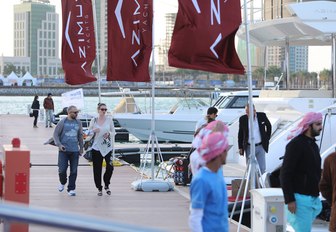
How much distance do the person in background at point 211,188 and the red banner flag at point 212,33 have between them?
210 inches

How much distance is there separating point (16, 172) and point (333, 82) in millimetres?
9906

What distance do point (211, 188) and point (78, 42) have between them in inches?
606

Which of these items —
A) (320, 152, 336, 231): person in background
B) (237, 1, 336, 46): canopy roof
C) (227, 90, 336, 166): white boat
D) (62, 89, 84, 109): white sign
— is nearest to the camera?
(320, 152, 336, 231): person in background

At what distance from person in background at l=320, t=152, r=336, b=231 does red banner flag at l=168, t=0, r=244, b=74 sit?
3.50 m

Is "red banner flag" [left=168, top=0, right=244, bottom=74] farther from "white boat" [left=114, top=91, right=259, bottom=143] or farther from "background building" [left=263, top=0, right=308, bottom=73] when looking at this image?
"white boat" [left=114, top=91, right=259, bottom=143]

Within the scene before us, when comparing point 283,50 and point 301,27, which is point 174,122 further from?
point 301,27

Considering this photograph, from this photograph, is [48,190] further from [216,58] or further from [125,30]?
[216,58]

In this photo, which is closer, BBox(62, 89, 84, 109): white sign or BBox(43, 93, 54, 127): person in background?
BBox(62, 89, 84, 109): white sign

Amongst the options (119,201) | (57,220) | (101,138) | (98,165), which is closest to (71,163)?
(98,165)

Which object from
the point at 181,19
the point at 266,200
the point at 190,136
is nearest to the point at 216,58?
Answer: the point at 181,19

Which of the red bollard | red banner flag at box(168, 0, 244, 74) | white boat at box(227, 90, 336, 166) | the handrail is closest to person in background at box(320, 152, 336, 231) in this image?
red banner flag at box(168, 0, 244, 74)

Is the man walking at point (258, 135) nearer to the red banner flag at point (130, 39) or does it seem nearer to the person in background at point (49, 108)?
the red banner flag at point (130, 39)

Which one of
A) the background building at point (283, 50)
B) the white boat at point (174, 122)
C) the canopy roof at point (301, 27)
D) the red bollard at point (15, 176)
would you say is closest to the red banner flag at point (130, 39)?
the canopy roof at point (301, 27)

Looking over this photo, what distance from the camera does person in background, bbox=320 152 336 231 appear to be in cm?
863
